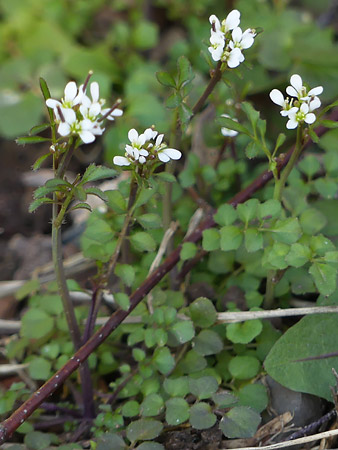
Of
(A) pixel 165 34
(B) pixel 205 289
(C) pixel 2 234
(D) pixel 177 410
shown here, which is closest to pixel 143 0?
(A) pixel 165 34

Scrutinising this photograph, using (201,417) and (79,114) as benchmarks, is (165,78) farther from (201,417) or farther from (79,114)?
(201,417)

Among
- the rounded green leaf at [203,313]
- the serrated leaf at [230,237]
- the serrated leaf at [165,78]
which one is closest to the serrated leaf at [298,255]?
the serrated leaf at [230,237]

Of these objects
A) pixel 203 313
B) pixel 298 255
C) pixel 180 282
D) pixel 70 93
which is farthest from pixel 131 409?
pixel 70 93

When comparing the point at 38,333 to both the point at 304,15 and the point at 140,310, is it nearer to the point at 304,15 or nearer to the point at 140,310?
the point at 140,310

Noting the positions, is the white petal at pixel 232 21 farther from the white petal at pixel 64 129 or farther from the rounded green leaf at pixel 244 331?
the rounded green leaf at pixel 244 331

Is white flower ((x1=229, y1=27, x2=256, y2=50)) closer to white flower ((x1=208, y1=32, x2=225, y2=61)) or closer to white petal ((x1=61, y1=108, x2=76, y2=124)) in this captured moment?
white flower ((x1=208, y1=32, x2=225, y2=61))
